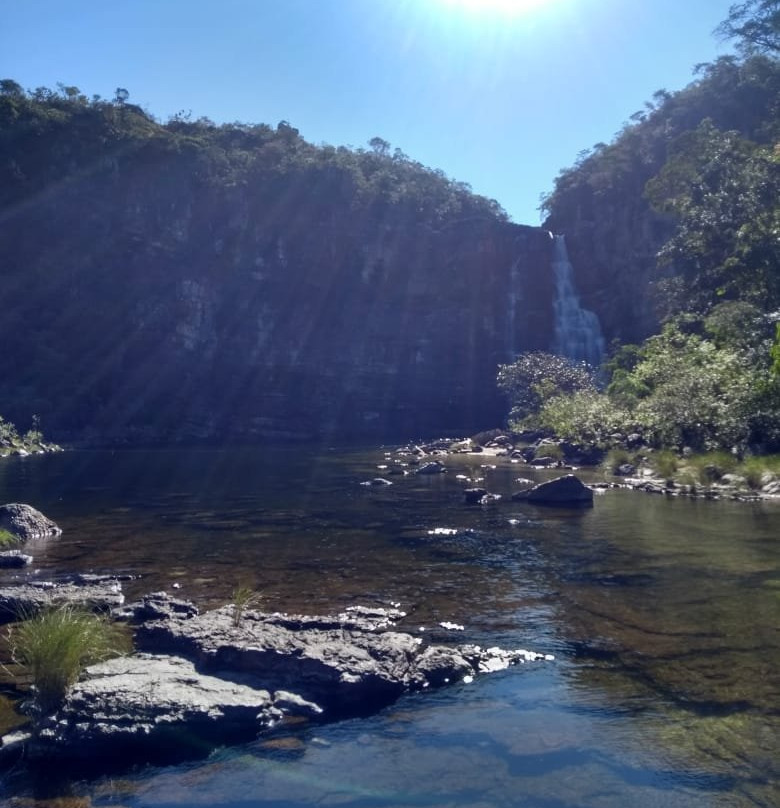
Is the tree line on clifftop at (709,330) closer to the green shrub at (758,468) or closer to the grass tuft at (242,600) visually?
the green shrub at (758,468)

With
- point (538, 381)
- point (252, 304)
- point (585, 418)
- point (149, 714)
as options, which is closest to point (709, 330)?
point (585, 418)

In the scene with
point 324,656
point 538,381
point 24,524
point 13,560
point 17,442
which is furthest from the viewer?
point 538,381

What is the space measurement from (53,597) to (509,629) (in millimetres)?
5489

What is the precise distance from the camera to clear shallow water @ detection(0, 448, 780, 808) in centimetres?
562

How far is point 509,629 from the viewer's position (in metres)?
9.12

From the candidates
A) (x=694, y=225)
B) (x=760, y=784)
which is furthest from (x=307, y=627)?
(x=694, y=225)

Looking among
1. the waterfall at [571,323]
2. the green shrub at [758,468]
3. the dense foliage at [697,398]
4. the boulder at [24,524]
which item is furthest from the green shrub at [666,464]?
the waterfall at [571,323]

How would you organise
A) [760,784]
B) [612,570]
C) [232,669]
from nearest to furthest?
1. [760,784]
2. [232,669]
3. [612,570]

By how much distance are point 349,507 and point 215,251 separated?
169 ft

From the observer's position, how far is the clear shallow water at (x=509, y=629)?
562 centimetres

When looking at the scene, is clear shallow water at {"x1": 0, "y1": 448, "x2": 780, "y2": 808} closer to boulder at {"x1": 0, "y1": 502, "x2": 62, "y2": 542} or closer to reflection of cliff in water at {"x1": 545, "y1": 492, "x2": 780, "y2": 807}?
reflection of cliff in water at {"x1": 545, "y1": 492, "x2": 780, "y2": 807}

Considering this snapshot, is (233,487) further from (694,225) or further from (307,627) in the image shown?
(694,225)

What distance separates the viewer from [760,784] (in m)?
5.46

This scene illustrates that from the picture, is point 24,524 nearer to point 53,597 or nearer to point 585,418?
point 53,597
